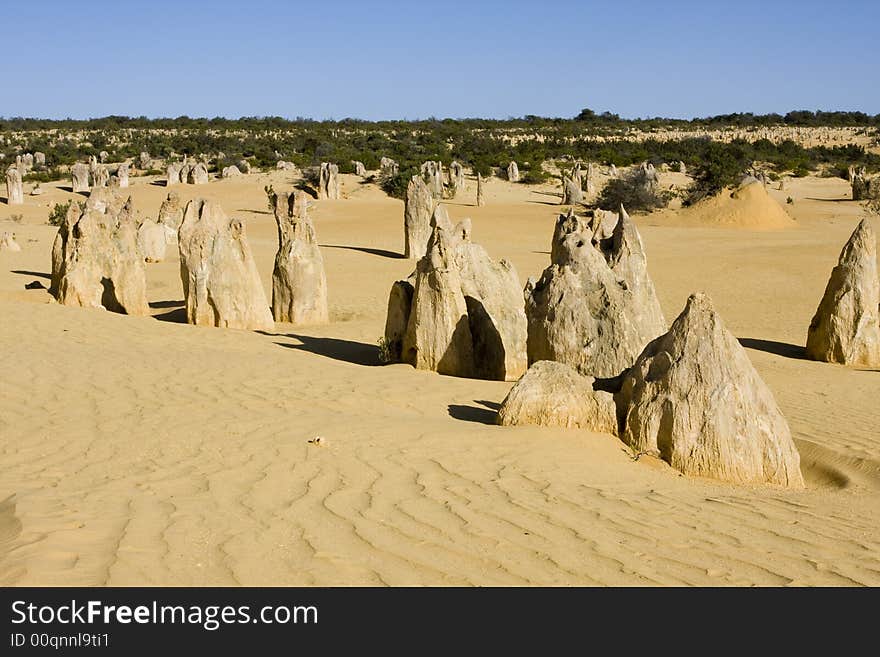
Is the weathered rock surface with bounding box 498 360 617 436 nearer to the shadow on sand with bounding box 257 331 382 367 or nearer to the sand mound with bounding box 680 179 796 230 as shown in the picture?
the shadow on sand with bounding box 257 331 382 367

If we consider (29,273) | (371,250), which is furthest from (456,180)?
(29,273)

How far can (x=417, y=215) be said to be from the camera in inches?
845

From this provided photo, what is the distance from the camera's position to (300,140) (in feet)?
184

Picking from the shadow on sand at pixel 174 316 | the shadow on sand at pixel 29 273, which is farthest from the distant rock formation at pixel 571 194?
the shadow on sand at pixel 174 316

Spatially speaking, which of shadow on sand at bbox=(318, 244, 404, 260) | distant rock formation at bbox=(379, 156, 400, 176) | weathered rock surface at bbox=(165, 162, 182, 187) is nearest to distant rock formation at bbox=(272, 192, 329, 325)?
shadow on sand at bbox=(318, 244, 404, 260)

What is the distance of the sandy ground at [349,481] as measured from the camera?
4.10 metres

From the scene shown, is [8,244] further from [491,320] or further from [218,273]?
[491,320]

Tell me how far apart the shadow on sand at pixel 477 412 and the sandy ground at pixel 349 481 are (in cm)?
3

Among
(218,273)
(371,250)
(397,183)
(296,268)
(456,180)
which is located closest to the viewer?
(218,273)

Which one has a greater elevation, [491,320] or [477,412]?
[491,320]

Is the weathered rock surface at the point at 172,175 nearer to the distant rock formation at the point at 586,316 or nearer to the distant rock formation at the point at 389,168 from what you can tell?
the distant rock formation at the point at 389,168

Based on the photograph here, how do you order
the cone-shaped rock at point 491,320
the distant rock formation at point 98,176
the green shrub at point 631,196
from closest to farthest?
1. the cone-shaped rock at point 491,320
2. the green shrub at point 631,196
3. the distant rock formation at point 98,176

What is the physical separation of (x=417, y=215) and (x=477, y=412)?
14122mm
